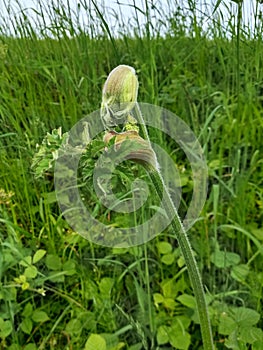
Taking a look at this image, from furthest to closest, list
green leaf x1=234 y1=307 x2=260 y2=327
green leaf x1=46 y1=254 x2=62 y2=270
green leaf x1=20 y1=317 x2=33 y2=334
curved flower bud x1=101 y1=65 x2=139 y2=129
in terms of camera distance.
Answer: green leaf x1=46 y1=254 x2=62 y2=270
green leaf x1=20 y1=317 x2=33 y2=334
green leaf x1=234 y1=307 x2=260 y2=327
curved flower bud x1=101 y1=65 x2=139 y2=129

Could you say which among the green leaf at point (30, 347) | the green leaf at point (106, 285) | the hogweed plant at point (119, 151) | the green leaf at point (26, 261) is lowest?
the green leaf at point (30, 347)

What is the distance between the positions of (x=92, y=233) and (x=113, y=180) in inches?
30.3

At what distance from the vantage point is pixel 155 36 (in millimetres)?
1764

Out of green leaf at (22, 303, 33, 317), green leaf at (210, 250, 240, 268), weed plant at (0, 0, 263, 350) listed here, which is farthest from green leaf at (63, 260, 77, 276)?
green leaf at (210, 250, 240, 268)

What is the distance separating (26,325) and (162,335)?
1.13 feet

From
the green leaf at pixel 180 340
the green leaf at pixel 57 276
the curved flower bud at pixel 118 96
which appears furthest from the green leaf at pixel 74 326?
the curved flower bud at pixel 118 96

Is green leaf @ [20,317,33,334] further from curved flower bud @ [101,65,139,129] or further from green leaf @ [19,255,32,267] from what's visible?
curved flower bud @ [101,65,139,129]

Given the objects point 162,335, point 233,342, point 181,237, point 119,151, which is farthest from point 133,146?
point 162,335

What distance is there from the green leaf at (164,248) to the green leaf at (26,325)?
1.28 ft

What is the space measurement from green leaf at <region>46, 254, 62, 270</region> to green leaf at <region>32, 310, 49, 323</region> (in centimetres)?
13

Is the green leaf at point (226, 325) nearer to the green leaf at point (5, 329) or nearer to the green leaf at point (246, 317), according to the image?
the green leaf at point (246, 317)

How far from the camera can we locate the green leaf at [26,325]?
117 centimetres

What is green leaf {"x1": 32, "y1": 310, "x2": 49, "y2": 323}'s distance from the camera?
46.3 inches

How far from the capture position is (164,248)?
4.26 ft
